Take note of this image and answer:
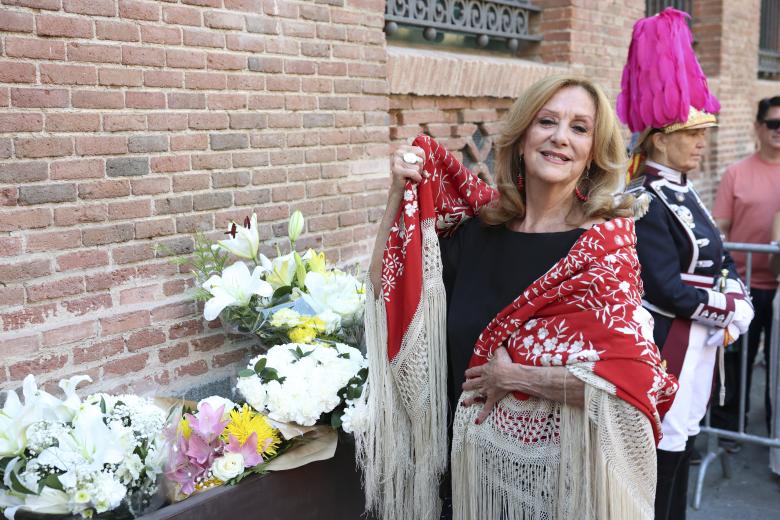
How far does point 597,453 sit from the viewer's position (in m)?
2.27

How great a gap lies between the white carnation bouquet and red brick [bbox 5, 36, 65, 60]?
54.2 inches

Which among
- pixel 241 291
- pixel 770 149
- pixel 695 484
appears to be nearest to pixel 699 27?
pixel 770 149

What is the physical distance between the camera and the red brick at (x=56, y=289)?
10.2ft

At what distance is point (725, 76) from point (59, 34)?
7824 millimetres

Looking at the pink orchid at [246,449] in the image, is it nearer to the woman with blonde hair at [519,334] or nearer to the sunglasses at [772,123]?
the woman with blonde hair at [519,334]

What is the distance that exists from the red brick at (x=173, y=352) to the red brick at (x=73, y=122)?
39.3 inches

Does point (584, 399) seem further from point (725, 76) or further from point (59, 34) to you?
point (725, 76)

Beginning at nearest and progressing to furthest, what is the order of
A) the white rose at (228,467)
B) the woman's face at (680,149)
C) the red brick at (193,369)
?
the white rose at (228,467), the woman's face at (680,149), the red brick at (193,369)

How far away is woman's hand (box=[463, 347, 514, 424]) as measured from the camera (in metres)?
2.38

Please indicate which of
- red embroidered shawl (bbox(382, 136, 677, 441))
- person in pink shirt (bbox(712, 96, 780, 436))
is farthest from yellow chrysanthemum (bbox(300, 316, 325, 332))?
person in pink shirt (bbox(712, 96, 780, 436))

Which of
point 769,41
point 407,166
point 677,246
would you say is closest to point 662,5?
point 769,41

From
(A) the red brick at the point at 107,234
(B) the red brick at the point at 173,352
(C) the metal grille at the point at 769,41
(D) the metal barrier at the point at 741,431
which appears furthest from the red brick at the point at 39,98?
(C) the metal grille at the point at 769,41

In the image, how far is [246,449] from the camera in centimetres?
276

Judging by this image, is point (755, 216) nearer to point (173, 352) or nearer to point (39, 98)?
point (173, 352)
